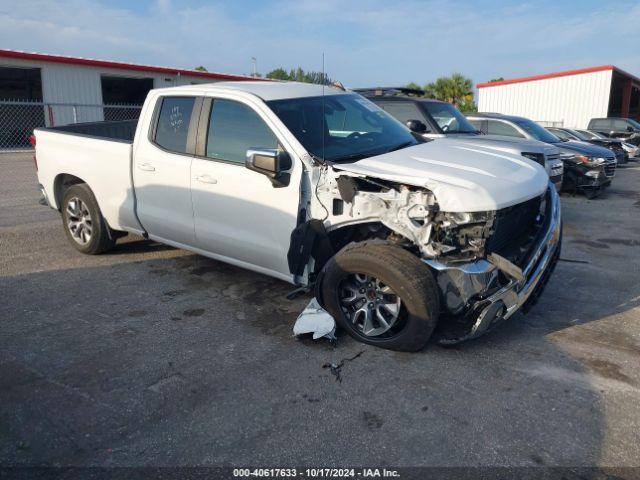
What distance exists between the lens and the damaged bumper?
335cm

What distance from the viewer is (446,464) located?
8.56 feet

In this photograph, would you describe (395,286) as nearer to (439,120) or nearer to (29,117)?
(439,120)

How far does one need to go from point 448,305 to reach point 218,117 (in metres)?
2.51

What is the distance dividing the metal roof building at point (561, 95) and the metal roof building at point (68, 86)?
51.5 ft

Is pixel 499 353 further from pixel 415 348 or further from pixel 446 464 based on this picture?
pixel 446 464

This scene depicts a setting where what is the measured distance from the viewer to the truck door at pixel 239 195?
4.08 meters

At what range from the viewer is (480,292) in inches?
133

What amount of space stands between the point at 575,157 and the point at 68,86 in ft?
65.2

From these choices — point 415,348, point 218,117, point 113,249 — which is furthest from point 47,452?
point 113,249

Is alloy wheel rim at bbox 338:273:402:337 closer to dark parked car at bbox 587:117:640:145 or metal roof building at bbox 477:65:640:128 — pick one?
dark parked car at bbox 587:117:640:145

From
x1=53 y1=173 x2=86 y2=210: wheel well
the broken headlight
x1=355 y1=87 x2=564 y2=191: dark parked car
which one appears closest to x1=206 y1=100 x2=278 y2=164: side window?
the broken headlight

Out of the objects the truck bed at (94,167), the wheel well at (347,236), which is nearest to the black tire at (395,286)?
the wheel well at (347,236)

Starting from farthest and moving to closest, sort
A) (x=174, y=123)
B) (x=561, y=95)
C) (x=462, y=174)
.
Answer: (x=561, y=95)
(x=174, y=123)
(x=462, y=174)

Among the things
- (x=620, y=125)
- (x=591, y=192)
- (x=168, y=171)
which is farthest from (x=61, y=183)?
(x=620, y=125)
